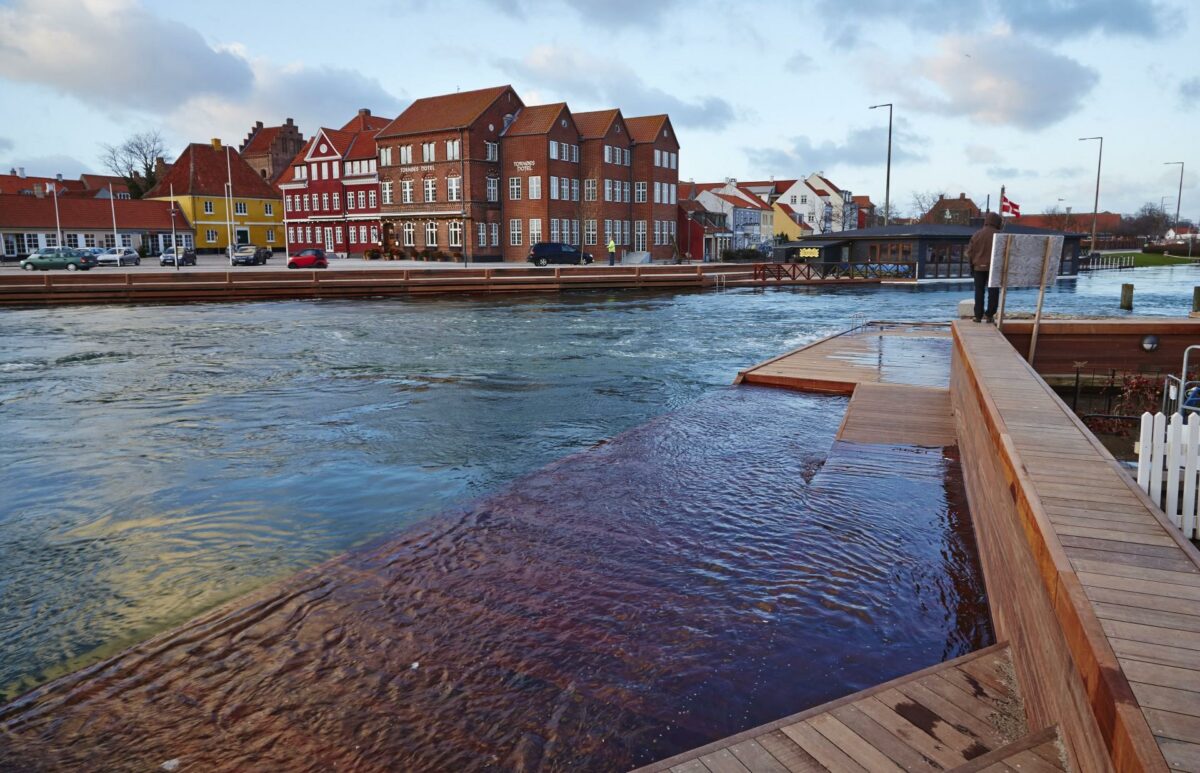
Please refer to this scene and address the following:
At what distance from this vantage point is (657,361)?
18891 millimetres

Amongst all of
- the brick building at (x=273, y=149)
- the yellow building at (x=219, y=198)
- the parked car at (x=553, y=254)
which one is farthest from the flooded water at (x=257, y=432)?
the brick building at (x=273, y=149)

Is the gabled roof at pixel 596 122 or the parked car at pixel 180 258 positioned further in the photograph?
the gabled roof at pixel 596 122

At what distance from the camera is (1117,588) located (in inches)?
130

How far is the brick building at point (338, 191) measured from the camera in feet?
244

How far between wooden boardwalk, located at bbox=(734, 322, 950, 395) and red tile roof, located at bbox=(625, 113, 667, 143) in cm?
5455

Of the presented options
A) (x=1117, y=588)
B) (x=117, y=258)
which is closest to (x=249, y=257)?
(x=117, y=258)

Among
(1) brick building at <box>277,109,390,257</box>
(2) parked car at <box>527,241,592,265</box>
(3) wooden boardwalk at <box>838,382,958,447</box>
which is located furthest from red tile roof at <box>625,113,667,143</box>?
(3) wooden boardwalk at <box>838,382,958,447</box>

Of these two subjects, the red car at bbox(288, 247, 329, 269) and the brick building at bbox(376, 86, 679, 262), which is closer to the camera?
the red car at bbox(288, 247, 329, 269)

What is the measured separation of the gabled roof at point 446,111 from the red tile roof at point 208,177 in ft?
72.4

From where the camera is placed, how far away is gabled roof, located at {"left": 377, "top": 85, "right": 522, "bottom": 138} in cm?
6456

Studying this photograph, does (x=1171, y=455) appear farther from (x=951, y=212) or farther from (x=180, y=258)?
(x=951, y=212)

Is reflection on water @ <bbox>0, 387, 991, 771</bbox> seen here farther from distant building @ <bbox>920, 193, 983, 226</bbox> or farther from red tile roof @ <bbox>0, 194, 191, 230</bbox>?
distant building @ <bbox>920, 193, 983, 226</bbox>

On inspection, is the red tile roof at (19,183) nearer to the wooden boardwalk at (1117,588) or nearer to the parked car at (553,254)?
the parked car at (553,254)

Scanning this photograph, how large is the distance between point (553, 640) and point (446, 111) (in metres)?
66.7
